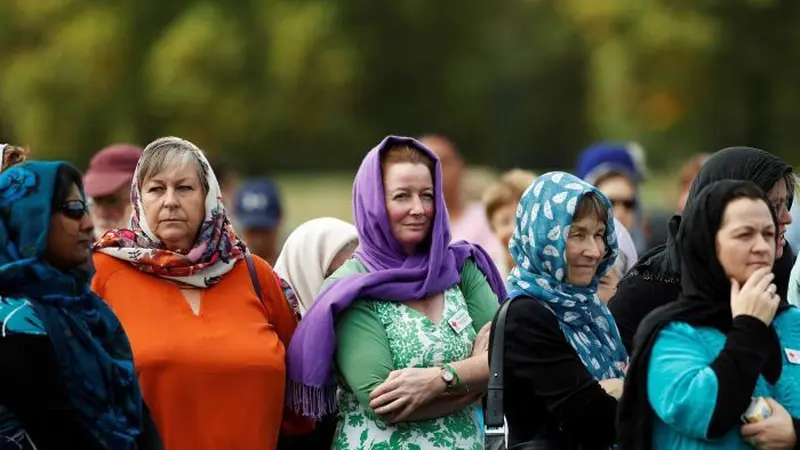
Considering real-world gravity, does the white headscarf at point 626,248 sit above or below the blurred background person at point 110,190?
below

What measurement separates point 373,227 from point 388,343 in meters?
0.45

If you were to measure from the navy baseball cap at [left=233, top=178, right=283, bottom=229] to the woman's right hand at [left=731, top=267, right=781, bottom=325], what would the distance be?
561cm

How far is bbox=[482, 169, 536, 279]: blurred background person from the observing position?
8.75 meters

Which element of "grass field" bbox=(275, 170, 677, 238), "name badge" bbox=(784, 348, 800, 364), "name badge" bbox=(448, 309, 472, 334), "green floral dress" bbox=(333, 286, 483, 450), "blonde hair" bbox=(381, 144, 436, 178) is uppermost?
"blonde hair" bbox=(381, 144, 436, 178)

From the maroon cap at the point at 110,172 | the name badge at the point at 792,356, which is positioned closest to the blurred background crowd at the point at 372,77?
the maroon cap at the point at 110,172

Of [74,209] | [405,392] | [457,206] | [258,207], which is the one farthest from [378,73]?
[74,209]

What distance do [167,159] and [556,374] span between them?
65.4 inches

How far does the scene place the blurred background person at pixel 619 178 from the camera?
368 inches

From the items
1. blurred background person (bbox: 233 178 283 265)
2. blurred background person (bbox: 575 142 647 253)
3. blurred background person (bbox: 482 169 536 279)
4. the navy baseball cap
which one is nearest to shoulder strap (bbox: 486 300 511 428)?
blurred background person (bbox: 482 169 536 279)

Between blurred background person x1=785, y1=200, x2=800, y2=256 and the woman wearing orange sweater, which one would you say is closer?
the woman wearing orange sweater

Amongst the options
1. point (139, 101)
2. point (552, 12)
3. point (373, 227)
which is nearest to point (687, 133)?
point (552, 12)

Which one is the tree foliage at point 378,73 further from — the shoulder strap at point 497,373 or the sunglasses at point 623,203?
the shoulder strap at point 497,373

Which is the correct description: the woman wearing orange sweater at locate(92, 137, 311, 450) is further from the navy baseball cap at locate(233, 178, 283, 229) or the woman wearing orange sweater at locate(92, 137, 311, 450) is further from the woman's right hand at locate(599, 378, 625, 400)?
the navy baseball cap at locate(233, 178, 283, 229)

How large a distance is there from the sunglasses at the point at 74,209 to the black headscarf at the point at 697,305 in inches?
69.1
